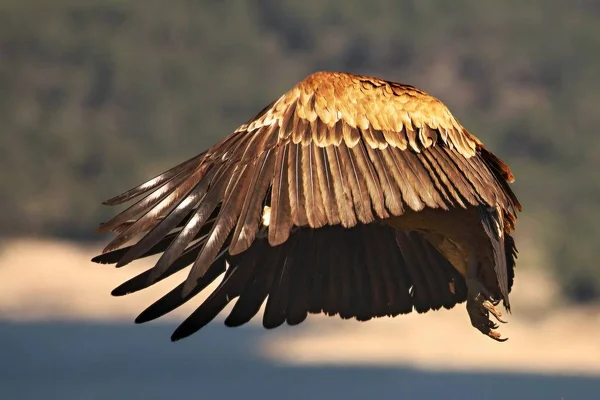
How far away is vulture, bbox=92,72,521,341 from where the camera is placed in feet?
31.4

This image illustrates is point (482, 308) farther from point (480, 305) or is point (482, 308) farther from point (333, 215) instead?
point (333, 215)

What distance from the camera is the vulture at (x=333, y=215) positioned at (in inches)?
376

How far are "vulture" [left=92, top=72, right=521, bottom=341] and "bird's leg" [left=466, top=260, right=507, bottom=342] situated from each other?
0.05ft

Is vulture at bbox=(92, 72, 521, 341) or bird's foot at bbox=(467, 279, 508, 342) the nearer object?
vulture at bbox=(92, 72, 521, 341)

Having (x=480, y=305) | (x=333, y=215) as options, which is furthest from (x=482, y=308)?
(x=333, y=215)

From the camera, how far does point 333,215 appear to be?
9.41 m

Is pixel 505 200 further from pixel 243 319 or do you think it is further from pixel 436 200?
pixel 243 319

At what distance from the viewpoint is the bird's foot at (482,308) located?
11305 millimetres

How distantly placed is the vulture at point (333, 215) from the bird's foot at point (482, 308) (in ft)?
0.05

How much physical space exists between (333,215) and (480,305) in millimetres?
2555

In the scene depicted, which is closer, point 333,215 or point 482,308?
point 333,215

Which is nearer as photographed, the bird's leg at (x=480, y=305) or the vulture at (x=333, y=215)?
the vulture at (x=333, y=215)

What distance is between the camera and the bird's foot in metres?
11.3

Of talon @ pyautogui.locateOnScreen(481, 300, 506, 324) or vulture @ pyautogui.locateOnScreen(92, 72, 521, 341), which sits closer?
vulture @ pyautogui.locateOnScreen(92, 72, 521, 341)
